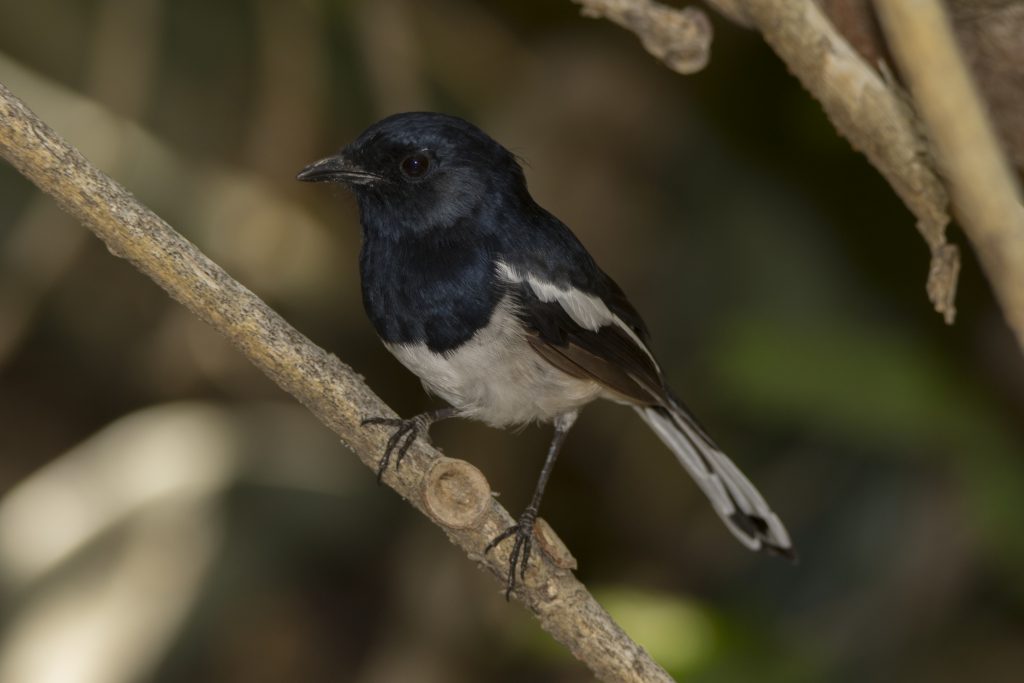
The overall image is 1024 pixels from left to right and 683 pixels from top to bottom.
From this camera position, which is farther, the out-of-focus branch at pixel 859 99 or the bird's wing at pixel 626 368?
the bird's wing at pixel 626 368

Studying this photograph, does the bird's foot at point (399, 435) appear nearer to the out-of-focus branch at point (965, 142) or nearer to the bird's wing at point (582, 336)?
the bird's wing at point (582, 336)

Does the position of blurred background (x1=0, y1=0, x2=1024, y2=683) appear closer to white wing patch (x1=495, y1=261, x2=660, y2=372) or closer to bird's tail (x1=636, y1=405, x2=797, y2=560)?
bird's tail (x1=636, y1=405, x2=797, y2=560)

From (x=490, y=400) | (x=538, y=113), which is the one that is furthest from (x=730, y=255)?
(x=490, y=400)

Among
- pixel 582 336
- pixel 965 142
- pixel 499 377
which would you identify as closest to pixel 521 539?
pixel 499 377

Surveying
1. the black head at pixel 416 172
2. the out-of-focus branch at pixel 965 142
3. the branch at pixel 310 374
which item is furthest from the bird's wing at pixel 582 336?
the out-of-focus branch at pixel 965 142

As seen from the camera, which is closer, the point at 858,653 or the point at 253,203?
the point at 858,653

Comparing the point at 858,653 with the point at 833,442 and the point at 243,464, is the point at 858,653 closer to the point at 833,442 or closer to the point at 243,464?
the point at 833,442
